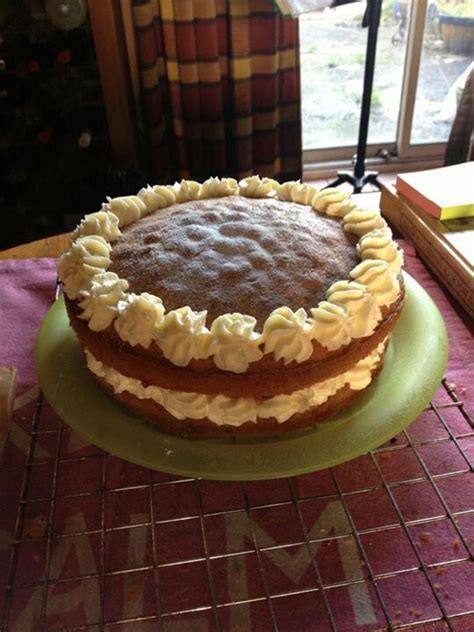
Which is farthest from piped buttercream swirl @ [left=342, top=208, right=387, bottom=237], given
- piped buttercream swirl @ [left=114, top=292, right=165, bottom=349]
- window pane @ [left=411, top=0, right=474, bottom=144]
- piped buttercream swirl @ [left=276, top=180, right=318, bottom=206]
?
window pane @ [left=411, top=0, right=474, bottom=144]

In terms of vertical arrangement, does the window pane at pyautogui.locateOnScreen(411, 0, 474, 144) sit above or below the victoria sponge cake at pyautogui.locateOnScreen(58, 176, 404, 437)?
below

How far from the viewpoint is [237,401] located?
960 mm

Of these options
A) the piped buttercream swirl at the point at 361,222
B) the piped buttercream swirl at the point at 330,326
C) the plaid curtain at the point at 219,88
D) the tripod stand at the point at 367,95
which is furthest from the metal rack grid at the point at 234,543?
the plaid curtain at the point at 219,88

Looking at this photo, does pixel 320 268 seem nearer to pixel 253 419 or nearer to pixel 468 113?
pixel 253 419

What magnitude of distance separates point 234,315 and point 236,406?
0.15 metres

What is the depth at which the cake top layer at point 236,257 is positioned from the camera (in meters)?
1.00

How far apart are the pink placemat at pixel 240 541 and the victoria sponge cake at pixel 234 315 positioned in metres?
0.12

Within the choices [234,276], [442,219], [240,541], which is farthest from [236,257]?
[442,219]

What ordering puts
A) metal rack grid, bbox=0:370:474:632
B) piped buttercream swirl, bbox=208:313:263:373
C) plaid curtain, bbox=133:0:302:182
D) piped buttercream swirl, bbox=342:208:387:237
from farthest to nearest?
plaid curtain, bbox=133:0:302:182 < piped buttercream swirl, bbox=342:208:387:237 < piped buttercream swirl, bbox=208:313:263:373 < metal rack grid, bbox=0:370:474:632

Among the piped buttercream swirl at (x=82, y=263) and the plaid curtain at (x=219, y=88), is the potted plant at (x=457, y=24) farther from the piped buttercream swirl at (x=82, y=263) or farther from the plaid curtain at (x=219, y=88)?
the piped buttercream swirl at (x=82, y=263)

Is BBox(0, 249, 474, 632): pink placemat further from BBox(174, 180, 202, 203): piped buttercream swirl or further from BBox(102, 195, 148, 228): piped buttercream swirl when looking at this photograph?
BBox(174, 180, 202, 203): piped buttercream swirl

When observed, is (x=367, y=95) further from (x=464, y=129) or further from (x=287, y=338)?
(x=287, y=338)

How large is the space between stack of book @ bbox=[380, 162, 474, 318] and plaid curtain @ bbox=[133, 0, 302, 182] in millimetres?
1202

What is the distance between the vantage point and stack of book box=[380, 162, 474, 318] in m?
1.37
